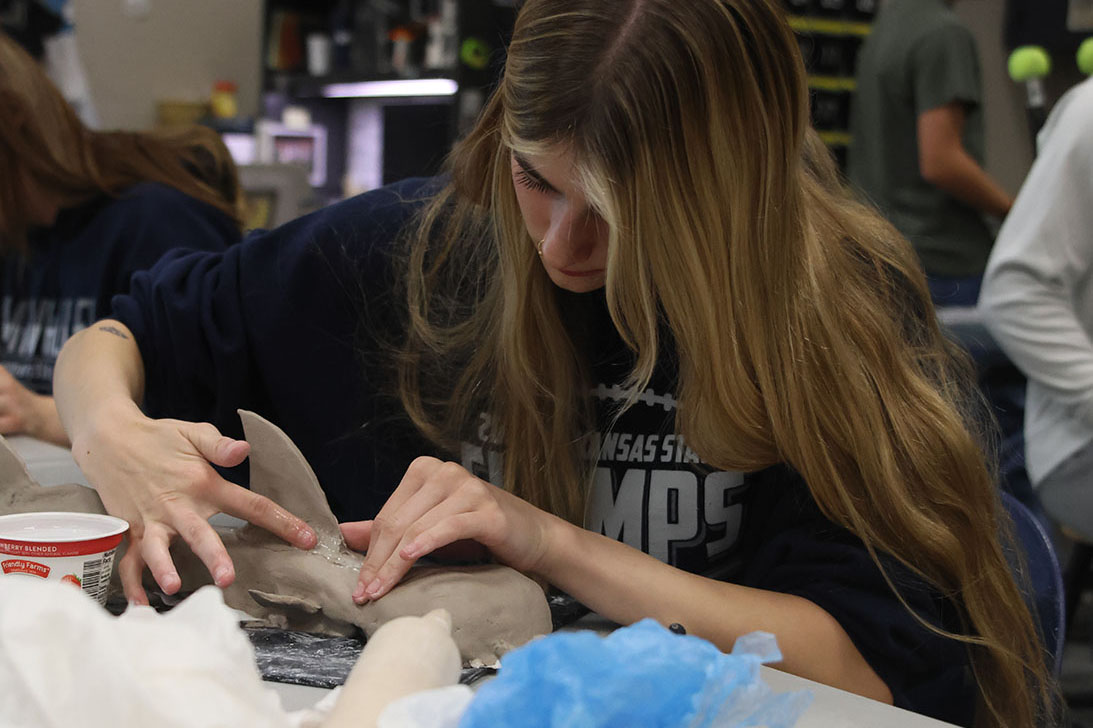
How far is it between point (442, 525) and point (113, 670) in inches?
13.6

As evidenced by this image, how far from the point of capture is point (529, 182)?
886 millimetres

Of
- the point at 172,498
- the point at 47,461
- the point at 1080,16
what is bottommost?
the point at 47,461

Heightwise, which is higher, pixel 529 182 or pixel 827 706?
pixel 529 182

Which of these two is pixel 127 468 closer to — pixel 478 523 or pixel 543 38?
pixel 478 523

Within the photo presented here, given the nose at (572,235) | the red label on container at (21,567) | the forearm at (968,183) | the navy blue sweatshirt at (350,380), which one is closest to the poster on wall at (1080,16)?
the forearm at (968,183)

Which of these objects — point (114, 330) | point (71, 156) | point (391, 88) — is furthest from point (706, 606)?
point (391, 88)

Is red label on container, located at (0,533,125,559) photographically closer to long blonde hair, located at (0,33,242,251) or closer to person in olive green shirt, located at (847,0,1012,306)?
long blonde hair, located at (0,33,242,251)

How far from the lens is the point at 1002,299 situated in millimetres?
1748

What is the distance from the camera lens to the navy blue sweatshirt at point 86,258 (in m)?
1.78

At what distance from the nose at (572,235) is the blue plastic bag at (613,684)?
0.39 meters

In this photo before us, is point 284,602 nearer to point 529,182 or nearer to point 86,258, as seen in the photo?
point 529,182

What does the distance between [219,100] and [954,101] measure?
8.98ft

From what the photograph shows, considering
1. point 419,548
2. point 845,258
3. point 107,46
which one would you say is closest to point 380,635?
point 419,548

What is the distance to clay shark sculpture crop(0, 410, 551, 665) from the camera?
790 millimetres
